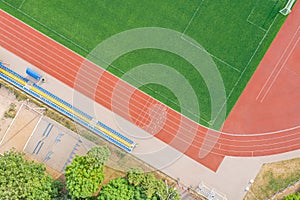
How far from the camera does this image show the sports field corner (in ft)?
108

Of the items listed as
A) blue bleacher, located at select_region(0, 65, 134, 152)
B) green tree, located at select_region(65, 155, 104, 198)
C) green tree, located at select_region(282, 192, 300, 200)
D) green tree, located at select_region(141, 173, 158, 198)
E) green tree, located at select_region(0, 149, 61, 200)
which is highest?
green tree, located at select_region(282, 192, 300, 200)

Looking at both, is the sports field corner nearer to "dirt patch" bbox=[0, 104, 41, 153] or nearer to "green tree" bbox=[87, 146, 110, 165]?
"green tree" bbox=[87, 146, 110, 165]

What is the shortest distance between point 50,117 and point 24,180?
5758mm

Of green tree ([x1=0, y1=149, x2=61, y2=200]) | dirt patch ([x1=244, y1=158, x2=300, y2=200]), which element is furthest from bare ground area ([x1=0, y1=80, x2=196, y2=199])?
dirt patch ([x1=244, y1=158, x2=300, y2=200])

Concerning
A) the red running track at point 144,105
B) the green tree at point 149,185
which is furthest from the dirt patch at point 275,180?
the green tree at point 149,185

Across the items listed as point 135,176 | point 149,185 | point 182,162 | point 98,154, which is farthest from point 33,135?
point 182,162

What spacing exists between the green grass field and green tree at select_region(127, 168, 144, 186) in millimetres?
6041

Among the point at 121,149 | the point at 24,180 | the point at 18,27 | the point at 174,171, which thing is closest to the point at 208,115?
the point at 174,171

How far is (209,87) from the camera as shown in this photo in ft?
108

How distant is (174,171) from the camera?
33062 millimetres

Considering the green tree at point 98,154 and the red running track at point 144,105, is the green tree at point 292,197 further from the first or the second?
the green tree at point 98,154

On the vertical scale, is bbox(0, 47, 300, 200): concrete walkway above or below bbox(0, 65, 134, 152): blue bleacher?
above

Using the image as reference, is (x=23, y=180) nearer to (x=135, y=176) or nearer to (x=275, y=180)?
(x=135, y=176)

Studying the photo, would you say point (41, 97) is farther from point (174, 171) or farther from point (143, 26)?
point (174, 171)
